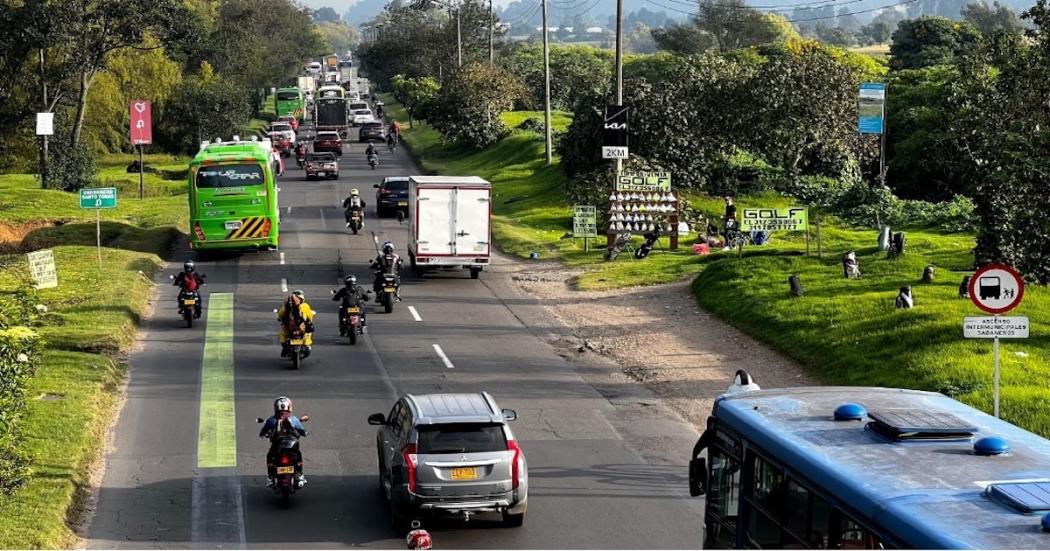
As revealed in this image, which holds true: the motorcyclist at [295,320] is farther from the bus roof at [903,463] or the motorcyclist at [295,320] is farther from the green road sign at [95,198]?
the bus roof at [903,463]

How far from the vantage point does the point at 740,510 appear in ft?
35.6

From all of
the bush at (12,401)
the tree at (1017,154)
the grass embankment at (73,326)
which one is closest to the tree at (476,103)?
the grass embankment at (73,326)

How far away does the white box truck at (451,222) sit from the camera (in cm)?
3478

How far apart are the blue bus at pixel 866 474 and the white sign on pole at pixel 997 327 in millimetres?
5304

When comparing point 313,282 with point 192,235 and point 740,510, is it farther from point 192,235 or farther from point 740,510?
point 740,510

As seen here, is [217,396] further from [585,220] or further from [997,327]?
[585,220]

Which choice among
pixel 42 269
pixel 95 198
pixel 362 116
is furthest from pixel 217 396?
pixel 362 116

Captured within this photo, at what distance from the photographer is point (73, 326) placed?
2702 cm

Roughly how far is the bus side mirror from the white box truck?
23.1 metres

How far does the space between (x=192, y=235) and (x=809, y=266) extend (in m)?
17.6

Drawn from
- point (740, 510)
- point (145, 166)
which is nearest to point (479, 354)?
point (740, 510)

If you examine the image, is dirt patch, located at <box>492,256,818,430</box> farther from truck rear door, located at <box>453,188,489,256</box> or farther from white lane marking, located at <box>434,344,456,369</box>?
white lane marking, located at <box>434,344,456,369</box>

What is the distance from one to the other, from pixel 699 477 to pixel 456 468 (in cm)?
363

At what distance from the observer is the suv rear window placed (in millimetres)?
14859
